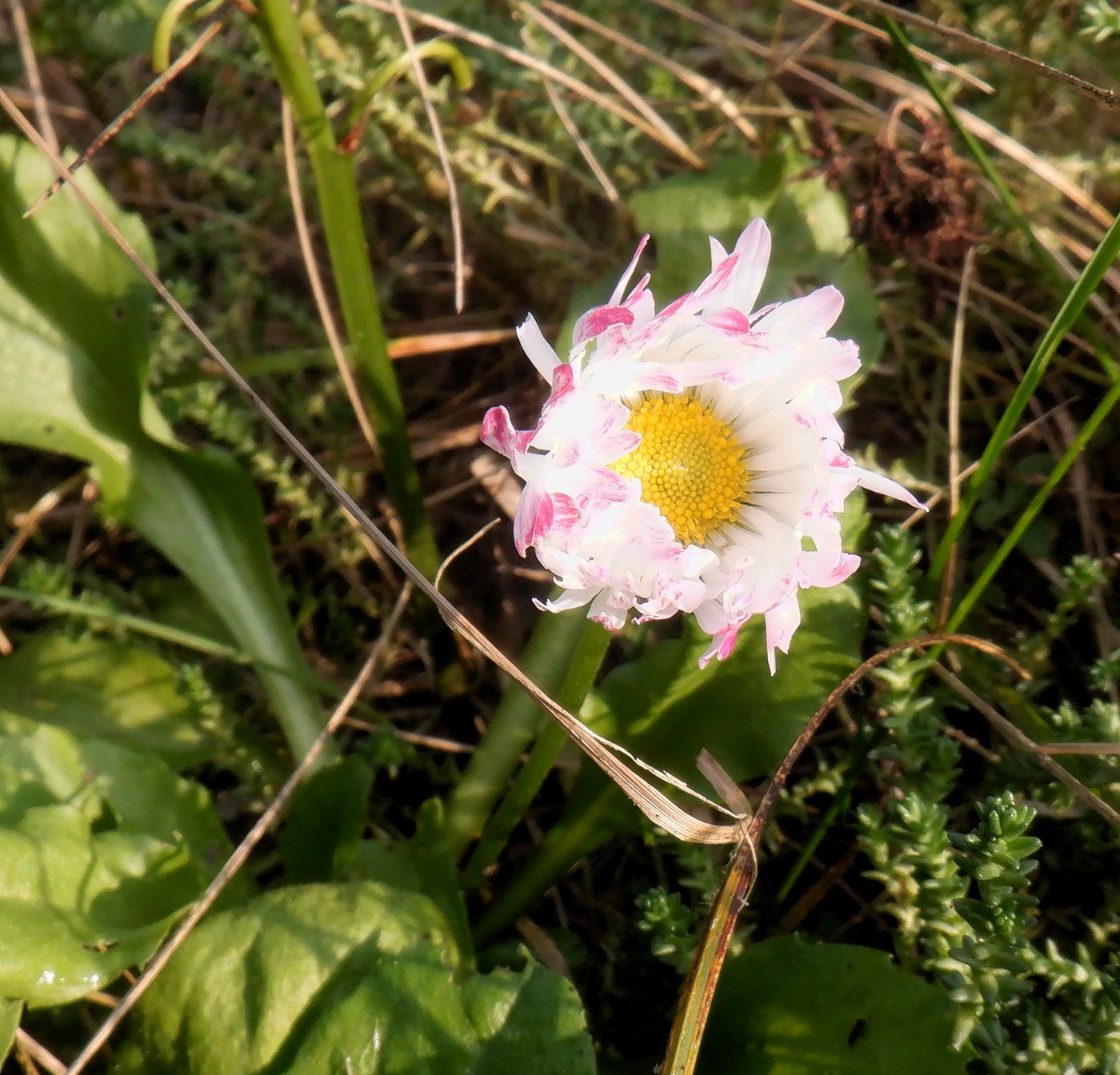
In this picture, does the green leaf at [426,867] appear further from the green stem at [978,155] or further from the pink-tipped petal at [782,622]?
the green stem at [978,155]

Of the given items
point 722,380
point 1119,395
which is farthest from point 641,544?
point 1119,395

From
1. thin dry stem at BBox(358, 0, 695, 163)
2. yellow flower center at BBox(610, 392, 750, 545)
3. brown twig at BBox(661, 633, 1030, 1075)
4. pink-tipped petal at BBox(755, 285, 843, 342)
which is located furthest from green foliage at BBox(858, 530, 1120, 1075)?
thin dry stem at BBox(358, 0, 695, 163)

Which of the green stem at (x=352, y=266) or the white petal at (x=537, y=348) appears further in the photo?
the green stem at (x=352, y=266)

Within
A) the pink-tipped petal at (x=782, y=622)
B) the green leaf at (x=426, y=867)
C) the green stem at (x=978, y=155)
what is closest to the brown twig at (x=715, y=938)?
the pink-tipped petal at (x=782, y=622)

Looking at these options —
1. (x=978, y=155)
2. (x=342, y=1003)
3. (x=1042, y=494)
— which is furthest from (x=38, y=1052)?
(x=978, y=155)

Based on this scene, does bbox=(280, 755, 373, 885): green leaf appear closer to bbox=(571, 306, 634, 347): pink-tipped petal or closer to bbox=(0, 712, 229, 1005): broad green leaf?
bbox=(0, 712, 229, 1005): broad green leaf

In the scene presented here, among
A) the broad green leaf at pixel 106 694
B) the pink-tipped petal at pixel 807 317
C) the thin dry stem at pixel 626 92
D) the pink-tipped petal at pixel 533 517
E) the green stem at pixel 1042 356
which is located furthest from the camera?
the thin dry stem at pixel 626 92

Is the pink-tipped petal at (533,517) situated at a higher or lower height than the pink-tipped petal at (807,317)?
lower
